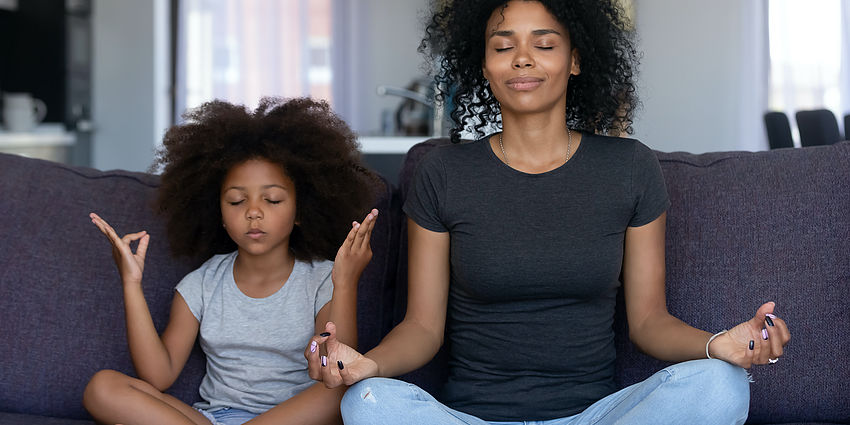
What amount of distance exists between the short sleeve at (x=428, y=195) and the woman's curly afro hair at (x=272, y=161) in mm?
208

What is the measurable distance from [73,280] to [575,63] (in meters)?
1.11

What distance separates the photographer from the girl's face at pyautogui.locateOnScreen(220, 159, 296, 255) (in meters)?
1.59

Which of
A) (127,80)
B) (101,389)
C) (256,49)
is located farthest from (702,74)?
(101,389)

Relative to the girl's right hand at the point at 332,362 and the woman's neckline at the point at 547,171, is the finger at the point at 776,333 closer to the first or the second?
the woman's neckline at the point at 547,171

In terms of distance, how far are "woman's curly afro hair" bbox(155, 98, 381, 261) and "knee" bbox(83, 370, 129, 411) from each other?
0.33m

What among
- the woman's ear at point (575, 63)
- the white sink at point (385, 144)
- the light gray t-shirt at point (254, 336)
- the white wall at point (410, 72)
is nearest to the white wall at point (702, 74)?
the white wall at point (410, 72)

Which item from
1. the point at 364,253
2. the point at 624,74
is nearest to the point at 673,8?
the point at 624,74

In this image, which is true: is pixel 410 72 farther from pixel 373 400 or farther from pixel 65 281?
pixel 373 400

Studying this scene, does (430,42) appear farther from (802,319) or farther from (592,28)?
(802,319)

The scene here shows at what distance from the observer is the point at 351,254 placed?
4.88 ft

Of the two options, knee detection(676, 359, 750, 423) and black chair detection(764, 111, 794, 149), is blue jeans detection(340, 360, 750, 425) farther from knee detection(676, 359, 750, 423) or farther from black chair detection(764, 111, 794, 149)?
black chair detection(764, 111, 794, 149)

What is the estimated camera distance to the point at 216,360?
1.65m

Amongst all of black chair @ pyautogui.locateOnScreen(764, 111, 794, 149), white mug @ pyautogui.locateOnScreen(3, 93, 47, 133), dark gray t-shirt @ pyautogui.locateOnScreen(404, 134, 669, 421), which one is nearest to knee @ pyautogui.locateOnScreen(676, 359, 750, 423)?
dark gray t-shirt @ pyautogui.locateOnScreen(404, 134, 669, 421)

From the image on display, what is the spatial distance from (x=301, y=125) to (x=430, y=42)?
319mm
